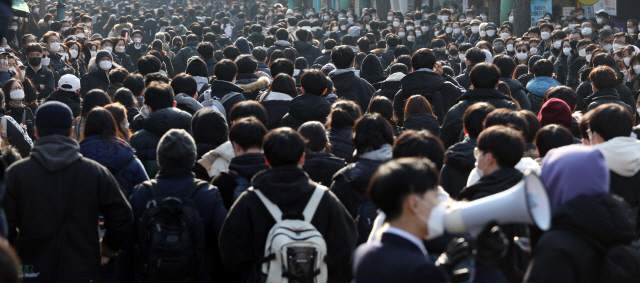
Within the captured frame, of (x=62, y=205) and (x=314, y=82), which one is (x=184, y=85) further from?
(x=62, y=205)

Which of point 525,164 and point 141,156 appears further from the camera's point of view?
point 141,156

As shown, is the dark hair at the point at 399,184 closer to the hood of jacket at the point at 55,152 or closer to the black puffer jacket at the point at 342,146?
the hood of jacket at the point at 55,152

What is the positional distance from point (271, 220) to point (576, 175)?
4.73 feet

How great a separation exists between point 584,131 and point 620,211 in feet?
5.80

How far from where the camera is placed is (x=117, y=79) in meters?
7.41

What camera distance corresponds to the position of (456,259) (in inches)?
88.3

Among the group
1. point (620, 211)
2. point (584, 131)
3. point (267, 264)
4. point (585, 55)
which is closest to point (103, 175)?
point (267, 264)

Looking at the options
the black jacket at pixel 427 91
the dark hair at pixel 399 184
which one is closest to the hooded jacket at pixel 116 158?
the dark hair at pixel 399 184

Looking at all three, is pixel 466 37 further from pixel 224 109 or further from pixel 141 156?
pixel 141 156

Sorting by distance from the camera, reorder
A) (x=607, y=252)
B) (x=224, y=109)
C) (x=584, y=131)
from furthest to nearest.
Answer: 1. (x=224, y=109)
2. (x=584, y=131)
3. (x=607, y=252)

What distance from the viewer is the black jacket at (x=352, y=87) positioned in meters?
7.42

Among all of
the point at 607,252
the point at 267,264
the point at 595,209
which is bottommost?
the point at 267,264

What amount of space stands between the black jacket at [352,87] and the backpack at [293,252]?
4.29 metres

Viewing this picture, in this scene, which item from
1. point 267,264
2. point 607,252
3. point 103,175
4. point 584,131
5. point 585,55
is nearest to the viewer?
point 607,252
